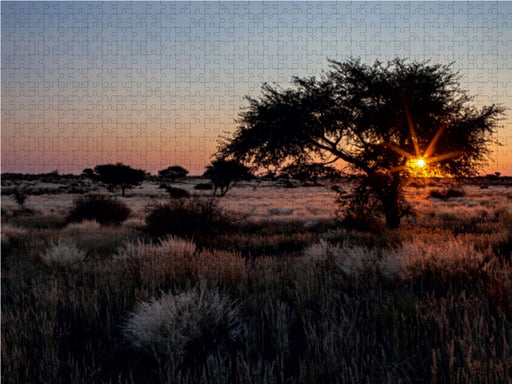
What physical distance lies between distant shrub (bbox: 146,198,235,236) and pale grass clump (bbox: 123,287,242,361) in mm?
9964

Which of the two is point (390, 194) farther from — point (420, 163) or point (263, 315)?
point (263, 315)

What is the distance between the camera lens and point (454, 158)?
13.4 metres

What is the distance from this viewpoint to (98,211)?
2114 centimetres

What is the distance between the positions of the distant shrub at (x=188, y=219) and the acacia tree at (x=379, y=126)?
8.52ft

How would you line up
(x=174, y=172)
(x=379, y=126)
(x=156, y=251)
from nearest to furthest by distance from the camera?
(x=156, y=251), (x=379, y=126), (x=174, y=172)

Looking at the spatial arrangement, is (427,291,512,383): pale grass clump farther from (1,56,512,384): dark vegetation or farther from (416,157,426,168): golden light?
(416,157,426,168): golden light

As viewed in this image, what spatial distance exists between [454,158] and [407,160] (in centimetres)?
167

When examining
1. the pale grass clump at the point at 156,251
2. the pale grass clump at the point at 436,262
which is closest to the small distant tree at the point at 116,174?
the pale grass clump at the point at 156,251

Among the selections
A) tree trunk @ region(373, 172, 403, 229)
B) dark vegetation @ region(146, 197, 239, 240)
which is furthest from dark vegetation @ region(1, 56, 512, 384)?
dark vegetation @ region(146, 197, 239, 240)

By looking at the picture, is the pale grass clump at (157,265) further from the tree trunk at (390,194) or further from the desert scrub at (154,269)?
the tree trunk at (390,194)

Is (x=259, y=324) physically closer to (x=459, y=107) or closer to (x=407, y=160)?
(x=407, y=160)

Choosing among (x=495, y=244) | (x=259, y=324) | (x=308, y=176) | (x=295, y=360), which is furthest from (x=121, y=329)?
(x=308, y=176)

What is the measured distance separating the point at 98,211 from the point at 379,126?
1591 cm

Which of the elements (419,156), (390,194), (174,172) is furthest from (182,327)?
(174,172)
